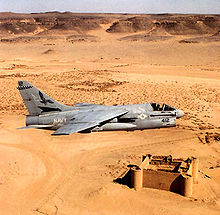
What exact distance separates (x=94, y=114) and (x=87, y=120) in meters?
1.31

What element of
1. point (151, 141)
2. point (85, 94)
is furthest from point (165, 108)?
point (85, 94)

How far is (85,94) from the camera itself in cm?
3797

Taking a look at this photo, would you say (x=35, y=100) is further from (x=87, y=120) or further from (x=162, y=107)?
(x=162, y=107)

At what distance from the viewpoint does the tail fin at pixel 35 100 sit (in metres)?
21.7

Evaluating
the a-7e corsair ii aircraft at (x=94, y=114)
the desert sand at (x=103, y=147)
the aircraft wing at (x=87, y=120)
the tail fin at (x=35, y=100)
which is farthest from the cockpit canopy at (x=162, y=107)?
the tail fin at (x=35, y=100)

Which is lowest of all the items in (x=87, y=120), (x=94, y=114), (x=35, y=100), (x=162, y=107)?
(x=87, y=120)

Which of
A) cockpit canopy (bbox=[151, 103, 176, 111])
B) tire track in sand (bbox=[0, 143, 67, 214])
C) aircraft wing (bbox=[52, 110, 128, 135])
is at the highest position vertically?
cockpit canopy (bbox=[151, 103, 176, 111])

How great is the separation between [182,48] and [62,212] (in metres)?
74.9

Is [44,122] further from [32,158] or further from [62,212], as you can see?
[62,212]

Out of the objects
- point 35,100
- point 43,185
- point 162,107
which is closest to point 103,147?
point 162,107

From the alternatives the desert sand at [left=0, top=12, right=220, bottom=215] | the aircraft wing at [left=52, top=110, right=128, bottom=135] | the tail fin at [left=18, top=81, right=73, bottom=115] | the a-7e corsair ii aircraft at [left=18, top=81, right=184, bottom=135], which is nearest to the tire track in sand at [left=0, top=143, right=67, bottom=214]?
the desert sand at [left=0, top=12, right=220, bottom=215]

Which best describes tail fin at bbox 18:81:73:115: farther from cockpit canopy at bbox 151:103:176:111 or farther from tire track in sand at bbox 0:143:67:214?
cockpit canopy at bbox 151:103:176:111

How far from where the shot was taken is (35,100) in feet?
72.2

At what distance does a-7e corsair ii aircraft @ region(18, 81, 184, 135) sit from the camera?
21847 mm
